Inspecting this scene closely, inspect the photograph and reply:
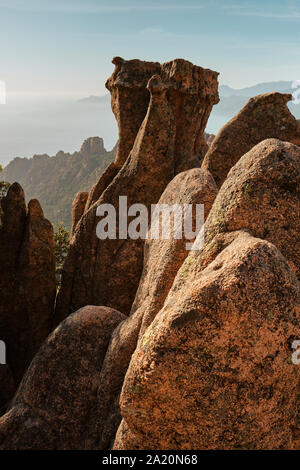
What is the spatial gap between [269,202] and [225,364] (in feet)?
8.76

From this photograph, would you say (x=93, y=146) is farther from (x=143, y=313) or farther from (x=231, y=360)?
A: (x=231, y=360)

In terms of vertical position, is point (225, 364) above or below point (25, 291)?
above

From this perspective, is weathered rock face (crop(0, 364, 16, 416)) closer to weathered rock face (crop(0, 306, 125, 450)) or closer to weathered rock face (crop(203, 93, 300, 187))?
weathered rock face (crop(0, 306, 125, 450))

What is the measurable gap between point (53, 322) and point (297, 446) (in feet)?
40.0

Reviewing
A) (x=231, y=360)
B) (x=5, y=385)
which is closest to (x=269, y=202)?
(x=231, y=360)

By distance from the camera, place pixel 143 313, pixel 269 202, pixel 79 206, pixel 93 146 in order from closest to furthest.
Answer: pixel 269 202 → pixel 143 313 → pixel 79 206 → pixel 93 146

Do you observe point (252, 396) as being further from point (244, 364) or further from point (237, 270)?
point (237, 270)

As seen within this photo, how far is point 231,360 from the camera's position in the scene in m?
5.15

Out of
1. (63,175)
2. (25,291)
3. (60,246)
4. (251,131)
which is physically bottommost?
(25,291)

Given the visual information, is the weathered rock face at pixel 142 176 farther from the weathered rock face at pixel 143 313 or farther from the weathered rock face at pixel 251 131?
the weathered rock face at pixel 143 313

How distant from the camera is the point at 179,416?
5449 millimetres

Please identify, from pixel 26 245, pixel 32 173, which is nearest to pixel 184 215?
pixel 26 245

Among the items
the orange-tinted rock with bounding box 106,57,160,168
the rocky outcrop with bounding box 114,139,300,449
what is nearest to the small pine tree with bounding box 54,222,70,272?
the orange-tinted rock with bounding box 106,57,160,168

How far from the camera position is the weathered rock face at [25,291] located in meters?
15.6
